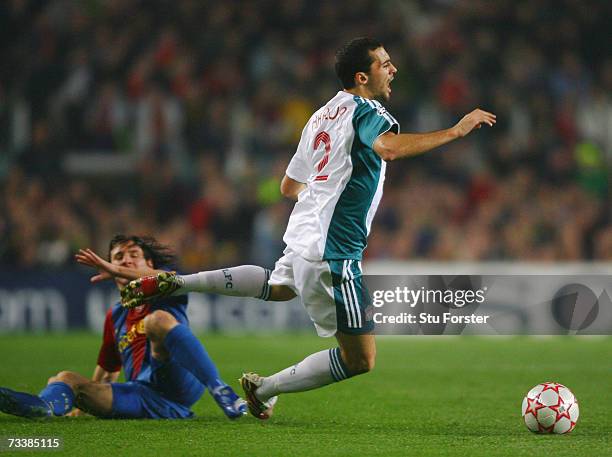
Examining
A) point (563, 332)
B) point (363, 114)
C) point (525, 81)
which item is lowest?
point (563, 332)

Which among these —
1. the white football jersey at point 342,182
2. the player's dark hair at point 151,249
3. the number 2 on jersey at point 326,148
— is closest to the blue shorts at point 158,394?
the player's dark hair at point 151,249

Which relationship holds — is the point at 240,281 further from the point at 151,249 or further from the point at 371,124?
the point at 371,124

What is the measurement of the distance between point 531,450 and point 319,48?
1230cm

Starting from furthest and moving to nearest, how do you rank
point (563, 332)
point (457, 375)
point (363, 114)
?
1. point (563, 332)
2. point (457, 375)
3. point (363, 114)

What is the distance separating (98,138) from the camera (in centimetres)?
1606

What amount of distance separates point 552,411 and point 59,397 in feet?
8.71

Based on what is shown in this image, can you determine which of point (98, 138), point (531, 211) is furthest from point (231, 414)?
point (98, 138)

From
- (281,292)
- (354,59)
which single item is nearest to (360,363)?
(281,292)

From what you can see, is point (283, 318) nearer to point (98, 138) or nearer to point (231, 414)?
point (98, 138)

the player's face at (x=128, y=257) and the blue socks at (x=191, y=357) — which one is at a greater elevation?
the player's face at (x=128, y=257)

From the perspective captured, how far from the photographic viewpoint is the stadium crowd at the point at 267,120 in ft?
48.3

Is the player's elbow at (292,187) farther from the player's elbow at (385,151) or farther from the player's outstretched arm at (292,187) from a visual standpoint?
the player's elbow at (385,151)

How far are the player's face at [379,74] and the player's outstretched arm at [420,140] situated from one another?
0.49 metres

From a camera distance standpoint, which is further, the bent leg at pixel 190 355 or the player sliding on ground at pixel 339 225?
the bent leg at pixel 190 355
